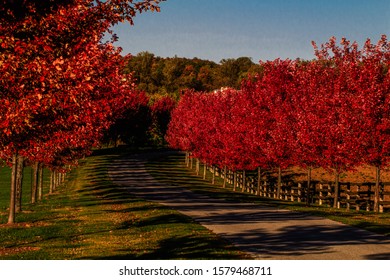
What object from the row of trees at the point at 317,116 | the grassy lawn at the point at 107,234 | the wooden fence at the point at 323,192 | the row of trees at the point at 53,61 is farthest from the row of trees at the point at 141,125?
the row of trees at the point at 53,61

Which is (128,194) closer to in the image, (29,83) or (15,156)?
(15,156)

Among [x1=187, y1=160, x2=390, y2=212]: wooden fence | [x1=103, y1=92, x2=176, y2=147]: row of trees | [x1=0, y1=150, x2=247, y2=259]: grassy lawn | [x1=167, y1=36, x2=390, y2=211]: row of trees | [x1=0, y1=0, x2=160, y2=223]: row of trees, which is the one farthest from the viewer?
[x1=103, y1=92, x2=176, y2=147]: row of trees

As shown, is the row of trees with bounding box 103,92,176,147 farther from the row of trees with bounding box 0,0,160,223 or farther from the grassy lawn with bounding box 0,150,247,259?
the row of trees with bounding box 0,0,160,223

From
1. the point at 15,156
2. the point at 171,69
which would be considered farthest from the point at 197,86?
the point at 15,156

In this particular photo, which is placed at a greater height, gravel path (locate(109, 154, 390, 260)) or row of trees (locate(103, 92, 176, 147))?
row of trees (locate(103, 92, 176, 147))

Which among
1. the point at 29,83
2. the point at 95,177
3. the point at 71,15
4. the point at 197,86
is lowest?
the point at 95,177

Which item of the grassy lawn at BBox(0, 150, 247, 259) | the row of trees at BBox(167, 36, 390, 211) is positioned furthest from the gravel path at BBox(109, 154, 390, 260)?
the row of trees at BBox(167, 36, 390, 211)

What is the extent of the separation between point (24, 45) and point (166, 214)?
13146mm

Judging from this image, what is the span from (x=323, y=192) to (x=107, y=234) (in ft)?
87.0

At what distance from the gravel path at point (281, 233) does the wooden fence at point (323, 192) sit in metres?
6.43

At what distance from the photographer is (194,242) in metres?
17.2

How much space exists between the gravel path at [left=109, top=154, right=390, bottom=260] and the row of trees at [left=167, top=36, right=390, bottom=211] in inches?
198

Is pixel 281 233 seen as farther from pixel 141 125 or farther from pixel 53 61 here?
pixel 141 125

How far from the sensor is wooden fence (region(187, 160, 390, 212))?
106 feet
